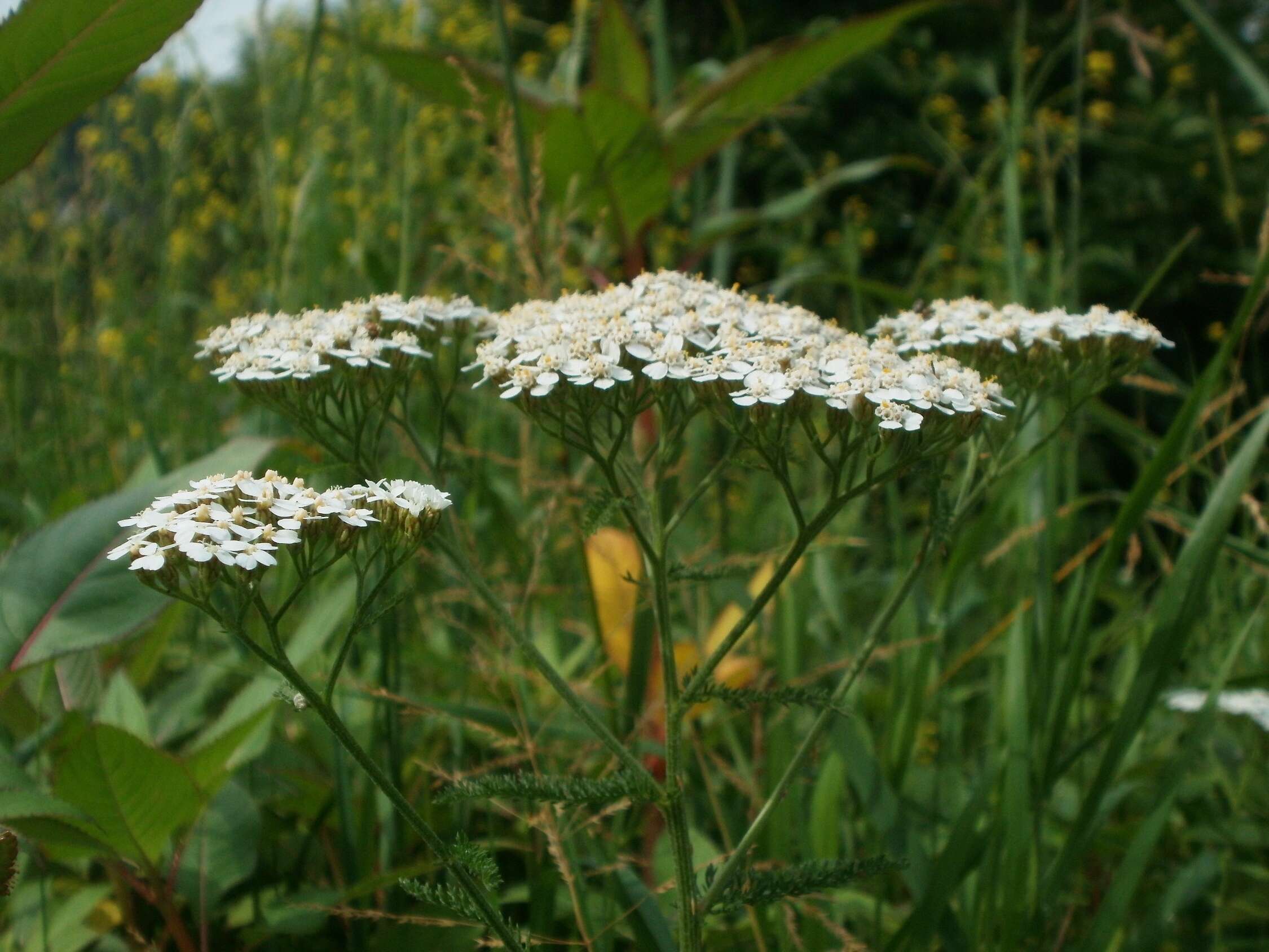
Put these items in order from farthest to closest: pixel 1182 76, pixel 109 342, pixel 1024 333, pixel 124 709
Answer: pixel 1182 76, pixel 109 342, pixel 124 709, pixel 1024 333

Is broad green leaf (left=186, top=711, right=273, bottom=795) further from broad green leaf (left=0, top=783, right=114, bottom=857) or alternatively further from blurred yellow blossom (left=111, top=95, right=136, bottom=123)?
blurred yellow blossom (left=111, top=95, right=136, bottom=123)

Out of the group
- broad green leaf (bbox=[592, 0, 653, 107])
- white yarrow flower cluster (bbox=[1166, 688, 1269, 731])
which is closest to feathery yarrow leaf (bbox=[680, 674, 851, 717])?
white yarrow flower cluster (bbox=[1166, 688, 1269, 731])

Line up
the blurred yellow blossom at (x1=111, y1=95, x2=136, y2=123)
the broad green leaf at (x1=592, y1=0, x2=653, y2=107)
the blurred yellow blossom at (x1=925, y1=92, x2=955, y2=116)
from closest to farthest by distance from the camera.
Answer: the broad green leaf at (x1=592, y1=0, x2=653, y2=107), the blurred yellow blossom at (x1=111, y1=95, x2=136, y2=123), the blurred yellow blossom at (x1=925, y1=92, x2=955, y2=116)

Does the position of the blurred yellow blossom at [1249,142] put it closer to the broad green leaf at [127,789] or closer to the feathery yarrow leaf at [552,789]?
the feathery yarrow leaf at [552,789]

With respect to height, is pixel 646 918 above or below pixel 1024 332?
below

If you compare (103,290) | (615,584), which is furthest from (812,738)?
(103,290)

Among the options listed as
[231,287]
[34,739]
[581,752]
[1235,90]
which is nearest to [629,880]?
[581,752]

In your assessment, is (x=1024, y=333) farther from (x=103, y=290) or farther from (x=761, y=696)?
(x=103, y=290)

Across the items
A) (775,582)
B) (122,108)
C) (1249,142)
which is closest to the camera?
(775,582)
